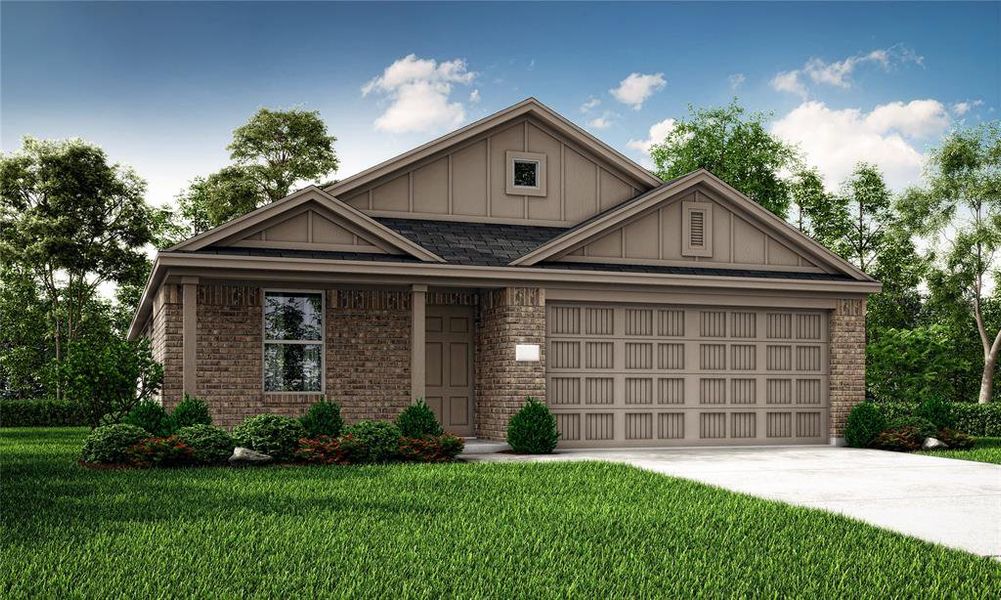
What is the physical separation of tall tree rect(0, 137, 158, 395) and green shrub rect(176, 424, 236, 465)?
933 inches

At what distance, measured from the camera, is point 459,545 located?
8102mm

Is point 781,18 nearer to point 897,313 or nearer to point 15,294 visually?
point 897,313

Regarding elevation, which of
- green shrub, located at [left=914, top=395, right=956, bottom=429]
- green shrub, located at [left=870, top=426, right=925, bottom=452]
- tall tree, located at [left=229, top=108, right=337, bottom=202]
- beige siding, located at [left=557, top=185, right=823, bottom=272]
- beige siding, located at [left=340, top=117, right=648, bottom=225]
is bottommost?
green shrub, located at [left=870, top=426, right=925, bottom=452]

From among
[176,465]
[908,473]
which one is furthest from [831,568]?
[176,465]

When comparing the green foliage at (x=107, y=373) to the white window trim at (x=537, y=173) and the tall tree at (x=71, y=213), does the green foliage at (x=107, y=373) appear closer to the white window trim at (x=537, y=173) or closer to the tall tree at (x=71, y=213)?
the white window trim at (x=537, y=173)

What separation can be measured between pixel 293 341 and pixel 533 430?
14.6 ft

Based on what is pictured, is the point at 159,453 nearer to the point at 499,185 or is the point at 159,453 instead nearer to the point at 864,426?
the point at 499,185

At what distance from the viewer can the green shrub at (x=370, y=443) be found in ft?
47.5

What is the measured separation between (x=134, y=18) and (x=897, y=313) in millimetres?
35067

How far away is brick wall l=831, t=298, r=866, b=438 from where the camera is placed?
1909cm

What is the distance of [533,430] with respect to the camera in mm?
16469

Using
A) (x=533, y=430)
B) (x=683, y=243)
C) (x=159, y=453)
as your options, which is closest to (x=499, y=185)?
(x=683, y=243)

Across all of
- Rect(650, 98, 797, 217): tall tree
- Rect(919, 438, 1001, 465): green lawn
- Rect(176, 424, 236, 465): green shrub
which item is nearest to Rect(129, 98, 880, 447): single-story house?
Rect(176, 424, 236, 465): green shrub

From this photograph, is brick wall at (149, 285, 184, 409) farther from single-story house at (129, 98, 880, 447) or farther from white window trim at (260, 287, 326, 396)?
white window trim at (260, 287, 326, 396)
